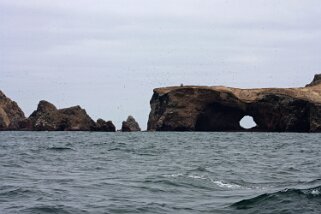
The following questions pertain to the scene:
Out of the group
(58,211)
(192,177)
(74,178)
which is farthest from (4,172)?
(58,211)

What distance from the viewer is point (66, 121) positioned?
377 ft

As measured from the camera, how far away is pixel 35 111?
122125 millimetres

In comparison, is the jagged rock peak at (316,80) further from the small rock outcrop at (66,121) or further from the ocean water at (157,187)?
the ocean water at (157,187)

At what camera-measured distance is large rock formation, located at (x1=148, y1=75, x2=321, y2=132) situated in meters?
100

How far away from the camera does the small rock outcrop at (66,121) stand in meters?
114

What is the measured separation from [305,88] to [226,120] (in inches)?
650

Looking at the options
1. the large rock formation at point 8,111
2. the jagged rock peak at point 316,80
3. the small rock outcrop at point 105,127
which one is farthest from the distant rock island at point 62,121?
the jagged rock peak at point 316,80

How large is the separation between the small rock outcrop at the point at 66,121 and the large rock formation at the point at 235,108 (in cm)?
1430

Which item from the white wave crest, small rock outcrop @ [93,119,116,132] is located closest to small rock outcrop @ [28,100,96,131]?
small rock outcrop @ [93,119,116,132]

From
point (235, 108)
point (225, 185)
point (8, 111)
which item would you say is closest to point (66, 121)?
point (235, 108)

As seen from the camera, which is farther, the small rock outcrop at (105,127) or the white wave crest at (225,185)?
the small rock outcrop at (105,127)

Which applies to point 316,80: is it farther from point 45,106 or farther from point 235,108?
point 45,106

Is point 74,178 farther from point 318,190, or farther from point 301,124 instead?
point 301,124

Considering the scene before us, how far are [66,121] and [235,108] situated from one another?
114 ft
